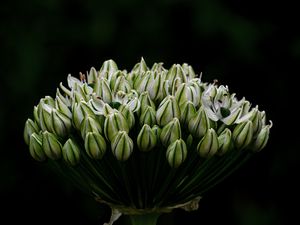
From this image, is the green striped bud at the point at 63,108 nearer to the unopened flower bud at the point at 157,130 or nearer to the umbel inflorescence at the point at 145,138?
the umbel inflorescence at the point at 145,138

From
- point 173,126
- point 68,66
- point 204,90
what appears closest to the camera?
point 173,126

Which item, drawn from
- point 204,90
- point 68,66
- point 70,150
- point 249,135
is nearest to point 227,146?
point 249,135

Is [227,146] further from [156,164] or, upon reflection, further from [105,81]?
[105,81]

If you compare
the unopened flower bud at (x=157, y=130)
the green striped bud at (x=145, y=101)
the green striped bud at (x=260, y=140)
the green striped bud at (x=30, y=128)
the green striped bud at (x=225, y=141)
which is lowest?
the green striped bud at (x=260, y=140)

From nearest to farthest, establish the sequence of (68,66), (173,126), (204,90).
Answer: (173,126) → (204,90) → (68,66)

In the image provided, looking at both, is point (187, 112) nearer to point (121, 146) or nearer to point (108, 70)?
point (121, 146)

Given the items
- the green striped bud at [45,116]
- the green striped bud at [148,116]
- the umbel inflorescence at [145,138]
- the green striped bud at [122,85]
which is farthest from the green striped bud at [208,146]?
the green striped bud at [45,116]

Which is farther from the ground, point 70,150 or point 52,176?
point 70,150
